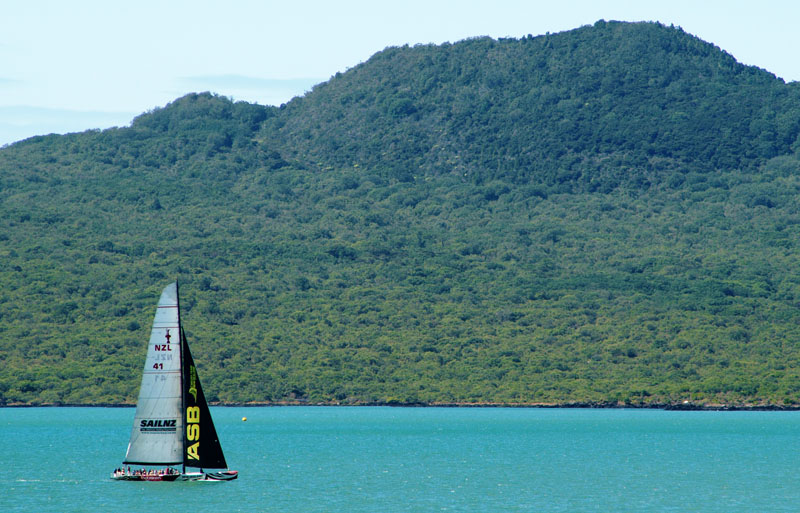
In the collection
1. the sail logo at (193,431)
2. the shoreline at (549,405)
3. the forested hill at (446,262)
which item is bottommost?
the shoreline at (549,405)

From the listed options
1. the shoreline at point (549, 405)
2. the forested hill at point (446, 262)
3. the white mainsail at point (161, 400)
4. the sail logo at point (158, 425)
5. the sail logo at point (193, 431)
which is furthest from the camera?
the forested hill at point (446, 262)

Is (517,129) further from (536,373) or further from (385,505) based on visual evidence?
(385,505)

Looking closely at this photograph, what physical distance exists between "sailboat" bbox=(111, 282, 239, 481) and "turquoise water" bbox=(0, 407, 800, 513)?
9.39 ft

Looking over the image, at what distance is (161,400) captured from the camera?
4472cm

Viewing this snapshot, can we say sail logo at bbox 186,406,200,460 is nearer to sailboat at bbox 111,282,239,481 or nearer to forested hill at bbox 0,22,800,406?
sailboat at bbox 111,282,239,481

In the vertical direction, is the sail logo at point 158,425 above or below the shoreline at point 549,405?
above

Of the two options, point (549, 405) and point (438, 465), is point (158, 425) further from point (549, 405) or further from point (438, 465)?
point (549, 405)

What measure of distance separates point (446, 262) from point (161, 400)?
349 feet

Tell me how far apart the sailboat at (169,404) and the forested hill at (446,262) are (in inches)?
2731

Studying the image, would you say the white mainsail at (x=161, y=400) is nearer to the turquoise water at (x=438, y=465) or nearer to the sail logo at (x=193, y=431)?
the sail logo at (x=193, y=431)

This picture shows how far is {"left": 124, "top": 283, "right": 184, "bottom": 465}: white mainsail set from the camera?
4428 cm

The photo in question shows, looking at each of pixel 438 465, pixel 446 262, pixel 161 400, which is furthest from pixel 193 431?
pixel 446 262

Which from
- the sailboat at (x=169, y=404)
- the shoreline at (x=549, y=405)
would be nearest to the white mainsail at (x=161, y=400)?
the sailboat at (x=169, y=404)

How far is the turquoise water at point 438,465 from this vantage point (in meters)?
49.6
